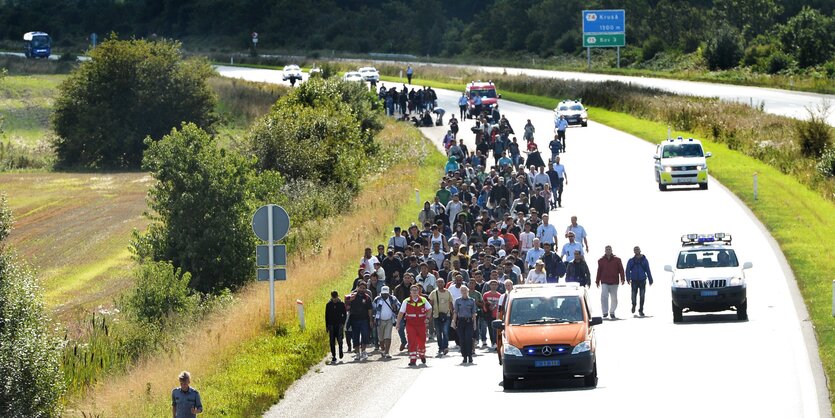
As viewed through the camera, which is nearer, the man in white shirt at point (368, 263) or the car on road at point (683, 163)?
the man in white shirt at point (368, 263)

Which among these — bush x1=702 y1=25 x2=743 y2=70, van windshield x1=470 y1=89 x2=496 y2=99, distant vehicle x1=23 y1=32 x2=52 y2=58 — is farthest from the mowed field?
distant vehicle x1=23 y1=32 x2=52 y2=58

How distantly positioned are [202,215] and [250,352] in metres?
17.6

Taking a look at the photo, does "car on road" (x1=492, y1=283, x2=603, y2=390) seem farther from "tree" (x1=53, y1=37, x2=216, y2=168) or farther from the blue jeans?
"tree" (x1=53, y1=37, x2=216, y2=168)

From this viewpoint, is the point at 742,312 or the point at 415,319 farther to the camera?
the point at 742,312

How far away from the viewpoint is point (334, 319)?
80.7ft

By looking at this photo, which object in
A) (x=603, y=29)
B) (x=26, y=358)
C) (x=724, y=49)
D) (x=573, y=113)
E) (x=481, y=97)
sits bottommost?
(x=26, y=358)

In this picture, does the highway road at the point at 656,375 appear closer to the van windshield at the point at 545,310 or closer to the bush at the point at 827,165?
the van windshield at the point at 545,310

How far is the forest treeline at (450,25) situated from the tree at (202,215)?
198 feet

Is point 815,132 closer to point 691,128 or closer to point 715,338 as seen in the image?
point 691,128

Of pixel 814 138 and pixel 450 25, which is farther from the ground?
pixel 450 25

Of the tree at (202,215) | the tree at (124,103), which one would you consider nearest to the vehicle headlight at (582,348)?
the tree at (202,215)

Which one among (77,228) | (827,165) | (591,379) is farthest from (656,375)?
(77,228)

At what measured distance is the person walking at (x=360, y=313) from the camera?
24.5 m

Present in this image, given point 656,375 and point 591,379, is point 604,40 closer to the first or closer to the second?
point 656,375
